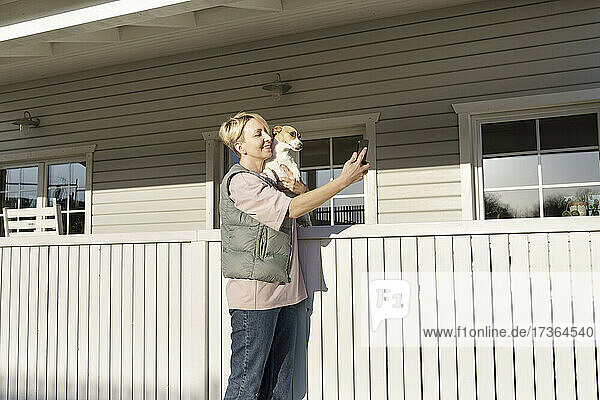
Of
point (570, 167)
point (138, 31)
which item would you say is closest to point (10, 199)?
point (138, 31)

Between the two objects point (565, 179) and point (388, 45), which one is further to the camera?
point (388, 45)

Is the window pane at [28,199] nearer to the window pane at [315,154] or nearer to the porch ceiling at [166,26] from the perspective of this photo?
the porch ceiling at [166,26]

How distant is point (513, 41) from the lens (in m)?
4.18

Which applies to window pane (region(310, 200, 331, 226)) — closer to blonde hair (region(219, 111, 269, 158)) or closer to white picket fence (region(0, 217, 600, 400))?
white picket fence (region(0, 217, 600, 400))

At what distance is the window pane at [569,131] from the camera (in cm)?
Result: 403

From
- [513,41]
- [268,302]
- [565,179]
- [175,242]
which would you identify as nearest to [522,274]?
[268,302]

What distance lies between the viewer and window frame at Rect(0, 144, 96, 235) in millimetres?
5625

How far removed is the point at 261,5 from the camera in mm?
4246

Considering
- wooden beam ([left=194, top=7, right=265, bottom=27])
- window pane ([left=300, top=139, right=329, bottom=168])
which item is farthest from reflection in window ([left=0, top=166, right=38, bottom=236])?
window pane ([left=300, top=139, right=329, bottom=168])

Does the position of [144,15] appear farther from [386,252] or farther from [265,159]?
[386,252]

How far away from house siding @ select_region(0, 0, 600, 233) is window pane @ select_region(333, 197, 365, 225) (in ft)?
0.70

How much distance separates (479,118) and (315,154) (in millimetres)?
1310

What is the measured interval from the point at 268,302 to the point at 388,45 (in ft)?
9.76

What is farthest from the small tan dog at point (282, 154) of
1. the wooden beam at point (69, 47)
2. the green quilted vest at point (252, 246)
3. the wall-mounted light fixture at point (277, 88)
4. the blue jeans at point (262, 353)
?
the wooden beam at point (69, 47)
